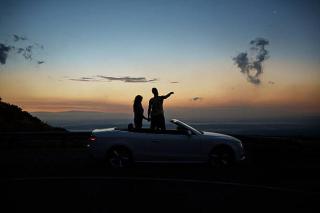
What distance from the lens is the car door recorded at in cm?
1131

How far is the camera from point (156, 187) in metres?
8.09

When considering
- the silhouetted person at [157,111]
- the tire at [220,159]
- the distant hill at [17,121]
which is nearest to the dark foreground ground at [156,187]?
the tire at [220,159]

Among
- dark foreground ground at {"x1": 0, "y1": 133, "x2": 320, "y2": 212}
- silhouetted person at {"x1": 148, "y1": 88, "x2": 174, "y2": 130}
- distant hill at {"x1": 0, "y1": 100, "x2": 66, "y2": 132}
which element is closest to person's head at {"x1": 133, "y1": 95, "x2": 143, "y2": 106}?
silhouetted person at {"x1": 148, "y1": 88, "x2": 174, "y2": 130}

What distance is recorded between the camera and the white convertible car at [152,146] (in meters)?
11.2

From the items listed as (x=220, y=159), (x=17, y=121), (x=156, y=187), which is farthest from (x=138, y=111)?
(x=17, y=121)

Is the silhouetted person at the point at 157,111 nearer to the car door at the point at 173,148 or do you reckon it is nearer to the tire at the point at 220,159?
the car door at the point at 173,148

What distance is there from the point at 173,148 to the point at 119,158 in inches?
61.3

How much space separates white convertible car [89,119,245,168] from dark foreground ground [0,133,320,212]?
322 mm

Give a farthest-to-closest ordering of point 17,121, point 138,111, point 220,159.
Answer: point 17,121 → point 138,111 → point 220,159

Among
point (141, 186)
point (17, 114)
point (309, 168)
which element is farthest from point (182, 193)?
point (17, 114)

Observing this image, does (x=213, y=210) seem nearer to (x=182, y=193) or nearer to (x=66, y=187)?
(x=182, y=193)

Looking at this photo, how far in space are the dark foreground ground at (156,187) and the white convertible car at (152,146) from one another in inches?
12.7

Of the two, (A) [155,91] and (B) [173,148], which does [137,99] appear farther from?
(B) [173,148]

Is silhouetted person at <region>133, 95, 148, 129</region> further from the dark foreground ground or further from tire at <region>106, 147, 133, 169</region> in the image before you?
tire at <region>106, 147, 133, 169</region>
